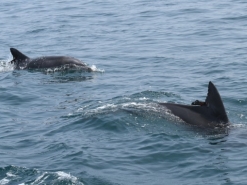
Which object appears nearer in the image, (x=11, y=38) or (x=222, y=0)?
(x=11, y=38)

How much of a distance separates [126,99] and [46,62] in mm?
7932

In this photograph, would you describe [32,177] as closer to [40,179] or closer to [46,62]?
[40,179]

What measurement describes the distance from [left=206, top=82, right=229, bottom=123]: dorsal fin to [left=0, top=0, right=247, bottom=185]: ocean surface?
44 centimetres

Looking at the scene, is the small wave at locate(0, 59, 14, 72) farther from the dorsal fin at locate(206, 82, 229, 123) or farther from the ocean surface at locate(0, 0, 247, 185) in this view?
the dorsal fin at locate(206, 82, 229, 123)

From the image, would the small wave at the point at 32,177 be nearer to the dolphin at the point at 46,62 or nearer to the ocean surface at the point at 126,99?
the ocean surface at the point at 126,99

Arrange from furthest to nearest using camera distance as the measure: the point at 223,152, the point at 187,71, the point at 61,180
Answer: the point at 187,71 → the point at 223,152 → the point at 61,180

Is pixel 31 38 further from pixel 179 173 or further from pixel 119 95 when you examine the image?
pixel 179 173

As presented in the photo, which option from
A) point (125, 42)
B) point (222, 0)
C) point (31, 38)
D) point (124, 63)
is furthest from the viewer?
point (222, 0)

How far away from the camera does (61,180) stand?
579 inches

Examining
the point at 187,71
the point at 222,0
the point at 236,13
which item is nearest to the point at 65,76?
the point at 187,71

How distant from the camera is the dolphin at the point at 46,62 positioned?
27.8 m

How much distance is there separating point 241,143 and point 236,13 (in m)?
24.0

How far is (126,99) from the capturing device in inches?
850

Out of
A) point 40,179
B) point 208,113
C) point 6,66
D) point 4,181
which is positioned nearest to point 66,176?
point 40,179
